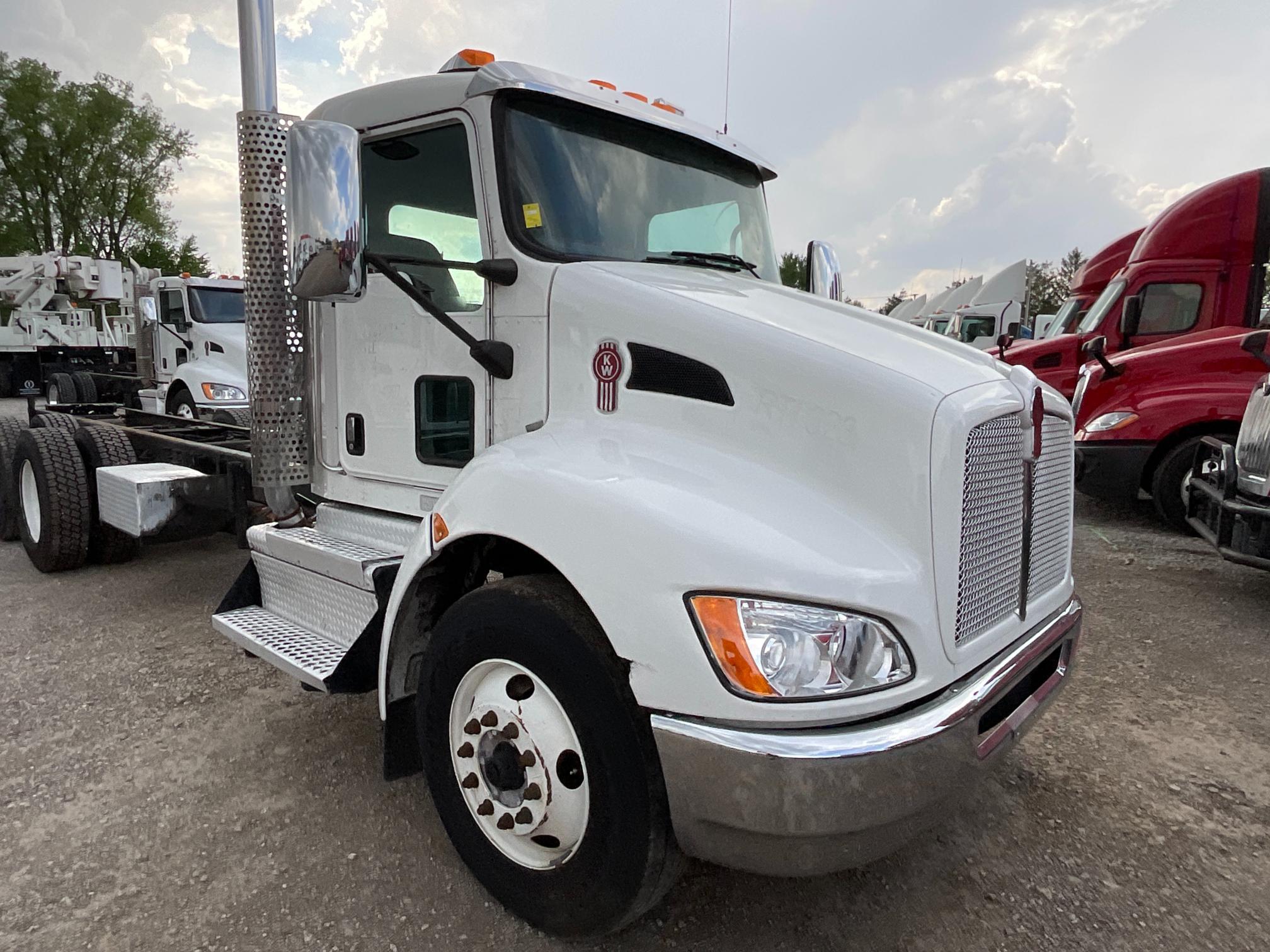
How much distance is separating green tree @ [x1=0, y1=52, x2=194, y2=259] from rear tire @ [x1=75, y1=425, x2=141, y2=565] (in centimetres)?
4110

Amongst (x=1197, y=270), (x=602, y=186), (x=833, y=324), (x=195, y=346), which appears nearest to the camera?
(x=833, y=324)

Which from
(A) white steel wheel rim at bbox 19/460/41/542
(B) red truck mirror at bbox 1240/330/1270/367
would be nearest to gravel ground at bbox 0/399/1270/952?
(A) white steel wheel rim at bbox 19/460/41/542

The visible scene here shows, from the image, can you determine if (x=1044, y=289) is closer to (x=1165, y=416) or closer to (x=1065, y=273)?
(x=1065, y=273)

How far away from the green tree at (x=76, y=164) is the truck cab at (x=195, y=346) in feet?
113

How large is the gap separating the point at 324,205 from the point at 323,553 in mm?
1341

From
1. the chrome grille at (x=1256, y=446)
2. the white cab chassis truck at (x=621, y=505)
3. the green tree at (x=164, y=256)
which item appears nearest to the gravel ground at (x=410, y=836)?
the white cab chassis truck at (x=621, y=505)

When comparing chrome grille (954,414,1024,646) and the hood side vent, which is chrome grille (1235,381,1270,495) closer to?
chrome grille (954,414,1024,646)

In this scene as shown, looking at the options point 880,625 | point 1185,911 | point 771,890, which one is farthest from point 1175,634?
point 880,625

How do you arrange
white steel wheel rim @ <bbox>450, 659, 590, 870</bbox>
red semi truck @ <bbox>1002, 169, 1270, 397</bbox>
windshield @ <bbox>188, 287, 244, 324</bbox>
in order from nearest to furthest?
white steel wheel rim @ <bbox>450, 659, 590, 870</bbox>, red semi truck @ <bbox>1002, 169, 1270, 397</bbox>, windshield @ <bbox>188, 287, 244, 324</bbox>

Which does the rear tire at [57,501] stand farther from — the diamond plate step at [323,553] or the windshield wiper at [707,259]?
the windshield wiper at [707,259]

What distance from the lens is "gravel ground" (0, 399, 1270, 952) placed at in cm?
240

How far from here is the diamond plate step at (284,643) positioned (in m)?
2.91

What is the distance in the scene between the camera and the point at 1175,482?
7.32m

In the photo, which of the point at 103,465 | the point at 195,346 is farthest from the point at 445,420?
the point at 195,346
